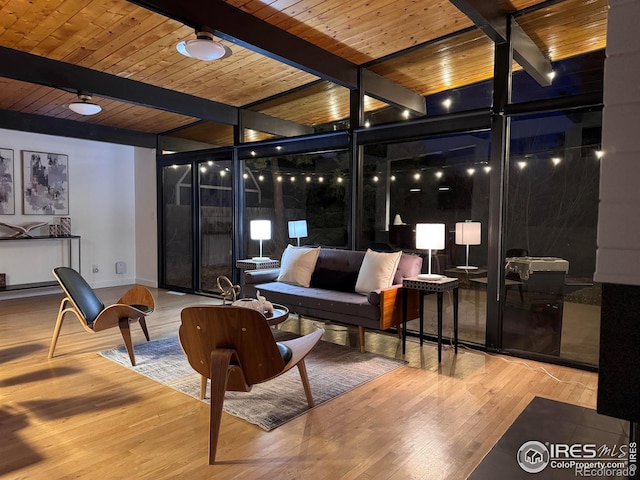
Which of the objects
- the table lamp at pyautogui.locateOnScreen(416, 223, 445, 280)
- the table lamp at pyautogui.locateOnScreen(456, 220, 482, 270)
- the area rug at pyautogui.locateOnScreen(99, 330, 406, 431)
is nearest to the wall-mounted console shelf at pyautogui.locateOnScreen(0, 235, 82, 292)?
the area rug at pyautogui.locateOnScreen(99, 330, 406, 431)

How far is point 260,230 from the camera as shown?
5.99 meters

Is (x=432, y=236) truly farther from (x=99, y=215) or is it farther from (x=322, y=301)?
(x=99, y=215)

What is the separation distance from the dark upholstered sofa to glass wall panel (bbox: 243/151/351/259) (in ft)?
1.80

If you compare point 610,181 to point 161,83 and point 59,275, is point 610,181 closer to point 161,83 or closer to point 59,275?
point 59,275

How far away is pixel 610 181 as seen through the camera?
1.15 meters

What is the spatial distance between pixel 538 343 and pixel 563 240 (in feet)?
3.25

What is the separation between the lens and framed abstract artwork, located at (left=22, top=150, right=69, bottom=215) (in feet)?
22.4

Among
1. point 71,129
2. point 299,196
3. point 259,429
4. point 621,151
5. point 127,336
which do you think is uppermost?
point 71,129

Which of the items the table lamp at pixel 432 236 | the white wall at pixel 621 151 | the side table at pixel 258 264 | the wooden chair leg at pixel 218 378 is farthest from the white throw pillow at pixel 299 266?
the white wall at pixel 621 151

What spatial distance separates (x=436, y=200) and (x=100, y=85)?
3.89m

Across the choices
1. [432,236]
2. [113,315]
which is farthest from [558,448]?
[113,315]

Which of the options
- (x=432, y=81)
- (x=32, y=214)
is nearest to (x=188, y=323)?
(x=432, y=81)

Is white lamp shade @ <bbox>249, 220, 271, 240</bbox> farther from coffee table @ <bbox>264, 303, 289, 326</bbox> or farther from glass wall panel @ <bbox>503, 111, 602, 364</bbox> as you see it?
glass wall panel @ <bbox>503, 111, 602, 364</bbox>

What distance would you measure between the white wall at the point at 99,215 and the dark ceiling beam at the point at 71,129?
51cm
